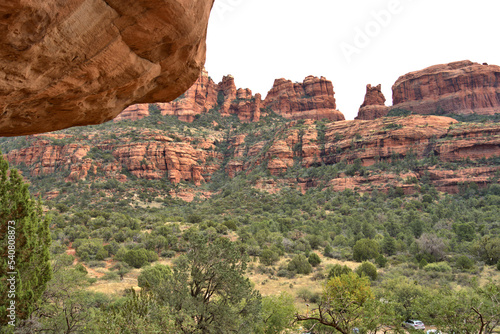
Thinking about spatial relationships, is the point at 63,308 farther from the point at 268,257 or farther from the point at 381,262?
the point at 381,262

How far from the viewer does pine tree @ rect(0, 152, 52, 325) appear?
752 cm

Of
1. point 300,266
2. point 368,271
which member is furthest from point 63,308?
point 368,271

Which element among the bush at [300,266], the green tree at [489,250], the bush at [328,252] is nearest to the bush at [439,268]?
the green tree at [489,250]

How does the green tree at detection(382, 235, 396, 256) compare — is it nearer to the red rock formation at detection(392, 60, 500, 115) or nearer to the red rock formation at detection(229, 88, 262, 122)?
the red rock formation at detection(392, 60, 500, 115)

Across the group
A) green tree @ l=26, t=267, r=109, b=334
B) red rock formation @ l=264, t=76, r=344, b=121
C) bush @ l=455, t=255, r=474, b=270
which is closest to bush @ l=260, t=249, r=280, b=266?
bush @ l=455, t=255, r=474, b=270

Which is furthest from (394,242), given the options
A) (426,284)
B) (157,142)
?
(157,142)

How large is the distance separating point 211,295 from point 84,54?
8684 millimetres

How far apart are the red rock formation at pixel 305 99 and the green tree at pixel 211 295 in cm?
9304

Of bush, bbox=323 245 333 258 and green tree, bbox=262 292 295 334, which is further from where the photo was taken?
bush, bbox=323 245 333 258

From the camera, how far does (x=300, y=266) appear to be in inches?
973

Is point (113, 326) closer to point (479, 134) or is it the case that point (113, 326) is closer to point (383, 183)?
point (383, 183)

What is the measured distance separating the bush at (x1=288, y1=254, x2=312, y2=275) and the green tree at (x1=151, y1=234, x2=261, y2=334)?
15778 mm

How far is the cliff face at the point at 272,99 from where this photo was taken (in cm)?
9844

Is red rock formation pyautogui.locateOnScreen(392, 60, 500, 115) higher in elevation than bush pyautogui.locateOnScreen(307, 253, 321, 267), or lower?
higher
